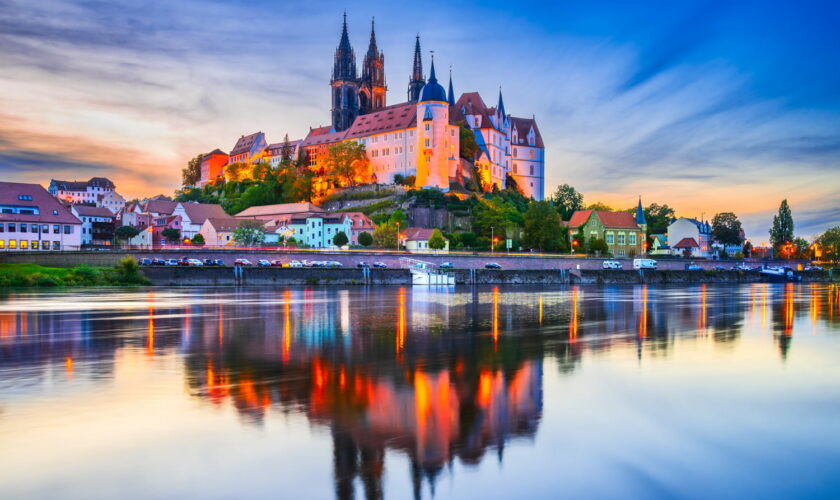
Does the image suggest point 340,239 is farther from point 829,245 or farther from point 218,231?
point 829,245

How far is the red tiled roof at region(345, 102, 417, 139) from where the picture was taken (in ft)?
414

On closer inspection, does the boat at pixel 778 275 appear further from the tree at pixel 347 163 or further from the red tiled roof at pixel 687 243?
the tree at pixel 347 163

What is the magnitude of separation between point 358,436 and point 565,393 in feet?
16.4

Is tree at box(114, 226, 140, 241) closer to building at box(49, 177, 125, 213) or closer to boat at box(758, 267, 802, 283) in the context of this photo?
building at box(49, 177, 125, 213)

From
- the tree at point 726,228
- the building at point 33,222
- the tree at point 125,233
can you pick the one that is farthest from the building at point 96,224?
the tree at point 726,228

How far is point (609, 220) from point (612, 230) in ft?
6.60

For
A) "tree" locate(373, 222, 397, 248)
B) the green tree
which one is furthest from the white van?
the green tree

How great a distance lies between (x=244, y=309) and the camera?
31.3m

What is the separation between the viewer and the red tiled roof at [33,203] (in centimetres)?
6581

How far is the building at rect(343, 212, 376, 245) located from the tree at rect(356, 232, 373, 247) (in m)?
5.79

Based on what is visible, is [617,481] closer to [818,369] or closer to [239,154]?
[818,369]

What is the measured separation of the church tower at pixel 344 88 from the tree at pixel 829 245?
10518 cm

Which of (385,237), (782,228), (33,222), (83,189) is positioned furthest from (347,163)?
(83,189)

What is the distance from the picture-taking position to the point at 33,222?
217 ft
